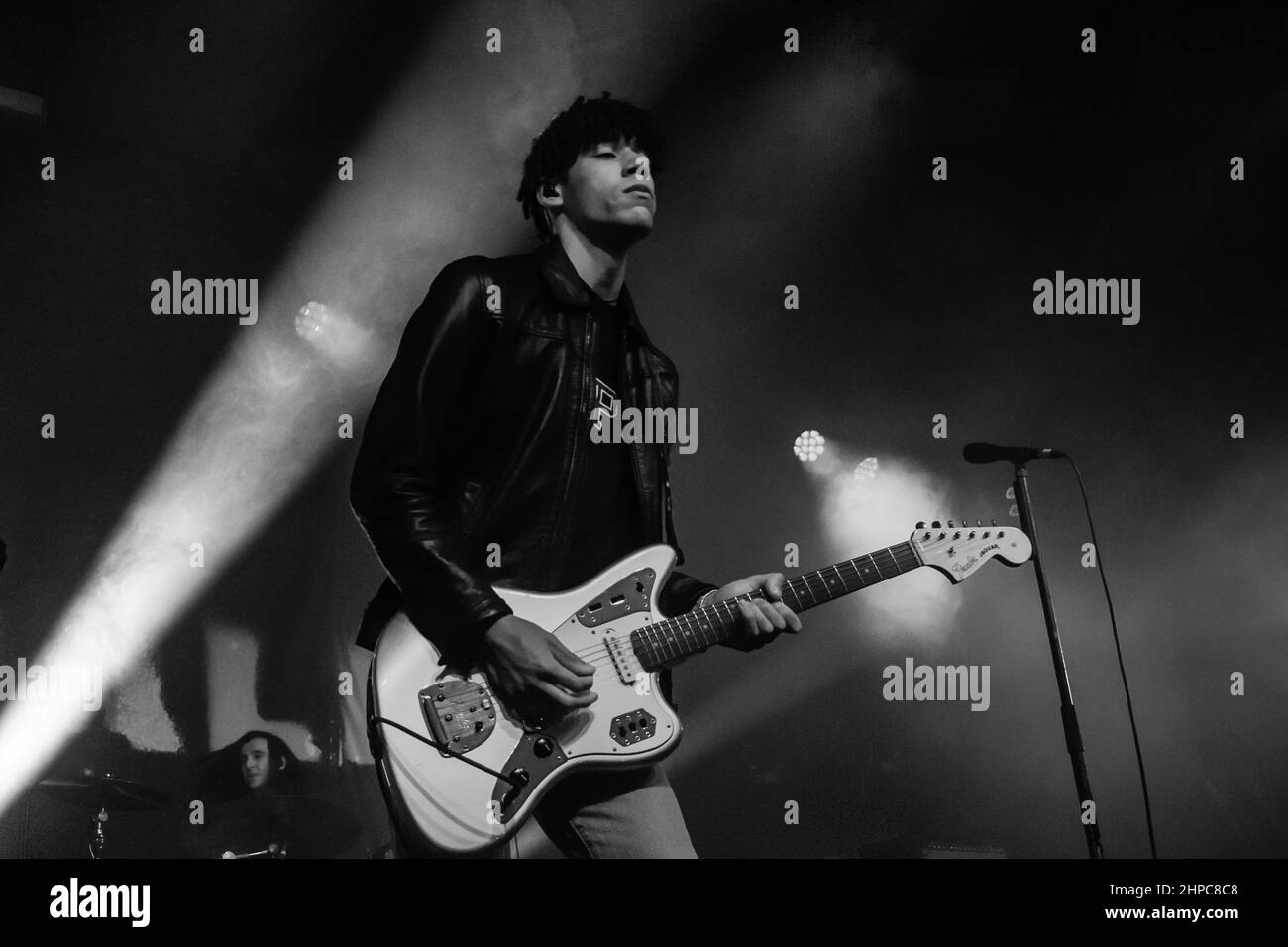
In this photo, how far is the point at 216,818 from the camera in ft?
12.1

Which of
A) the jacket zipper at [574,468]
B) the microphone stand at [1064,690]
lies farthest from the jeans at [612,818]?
the microphone stand at [1064,690]

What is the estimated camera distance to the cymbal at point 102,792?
3.68 metres

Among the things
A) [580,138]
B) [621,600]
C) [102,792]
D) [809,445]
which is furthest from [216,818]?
[580,138]

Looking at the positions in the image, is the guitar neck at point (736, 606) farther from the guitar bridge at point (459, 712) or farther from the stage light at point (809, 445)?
the stage light at point (809, 445)

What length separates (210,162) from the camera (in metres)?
3.95

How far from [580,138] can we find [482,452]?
100cm

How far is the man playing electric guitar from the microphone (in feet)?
3.10

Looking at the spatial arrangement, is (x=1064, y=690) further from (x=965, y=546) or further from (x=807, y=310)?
(x=807, y=310)

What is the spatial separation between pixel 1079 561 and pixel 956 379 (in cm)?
73

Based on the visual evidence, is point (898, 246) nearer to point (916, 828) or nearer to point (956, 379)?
point (956, 379)

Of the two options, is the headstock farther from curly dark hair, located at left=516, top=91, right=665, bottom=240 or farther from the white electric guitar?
curly dark hair, located at left=516, top=91, right=665, bottom=240

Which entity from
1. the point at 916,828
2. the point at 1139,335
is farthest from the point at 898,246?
the point at 916,828

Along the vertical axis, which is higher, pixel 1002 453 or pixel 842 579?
pixel 1002 453
